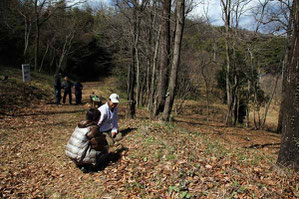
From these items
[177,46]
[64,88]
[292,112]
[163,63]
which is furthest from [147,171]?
[64,88]

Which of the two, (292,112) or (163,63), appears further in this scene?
(163,63)

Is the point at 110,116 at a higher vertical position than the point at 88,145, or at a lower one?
higher

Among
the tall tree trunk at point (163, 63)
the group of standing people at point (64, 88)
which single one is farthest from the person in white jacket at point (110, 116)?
the group of standing people at point (64, 88)

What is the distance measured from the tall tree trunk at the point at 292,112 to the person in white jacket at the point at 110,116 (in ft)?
12.2

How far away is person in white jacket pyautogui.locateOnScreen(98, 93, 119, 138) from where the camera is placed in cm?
582

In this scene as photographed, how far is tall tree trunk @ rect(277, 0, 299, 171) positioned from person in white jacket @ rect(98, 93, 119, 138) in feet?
12.2

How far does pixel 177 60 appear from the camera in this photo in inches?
334

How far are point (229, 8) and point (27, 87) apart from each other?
507 inches

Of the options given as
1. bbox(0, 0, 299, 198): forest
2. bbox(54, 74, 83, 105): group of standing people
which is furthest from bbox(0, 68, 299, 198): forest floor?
bbox(54, 74, 83, 105): group of standing people

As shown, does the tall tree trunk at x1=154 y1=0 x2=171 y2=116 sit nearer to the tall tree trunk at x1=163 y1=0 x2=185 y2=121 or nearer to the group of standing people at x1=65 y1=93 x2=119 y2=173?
the tall tree trunk at x1=163 y1=0 x2=185 y2=121

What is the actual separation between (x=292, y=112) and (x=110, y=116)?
407 centimetres

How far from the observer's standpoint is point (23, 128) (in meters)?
9.16

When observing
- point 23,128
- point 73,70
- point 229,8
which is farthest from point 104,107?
point 73,70

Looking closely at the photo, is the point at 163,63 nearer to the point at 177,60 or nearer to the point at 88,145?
the point at 177,60
